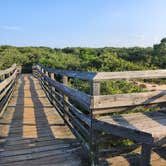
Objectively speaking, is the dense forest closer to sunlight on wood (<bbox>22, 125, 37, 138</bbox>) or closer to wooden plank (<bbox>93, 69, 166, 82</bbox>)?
sunlight on wood (<bbox>22, 125, 37, 138</bbox>)

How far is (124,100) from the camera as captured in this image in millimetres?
3541

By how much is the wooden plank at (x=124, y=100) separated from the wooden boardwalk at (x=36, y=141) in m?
1.02

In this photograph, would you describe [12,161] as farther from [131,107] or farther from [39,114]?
[39,114]

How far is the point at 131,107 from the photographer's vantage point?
→ 3678 mm

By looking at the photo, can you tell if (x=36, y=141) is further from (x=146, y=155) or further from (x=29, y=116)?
(x=146, y=155)

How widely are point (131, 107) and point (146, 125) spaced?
592mm

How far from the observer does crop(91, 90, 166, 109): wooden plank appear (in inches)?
137

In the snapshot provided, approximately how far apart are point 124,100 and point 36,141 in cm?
212

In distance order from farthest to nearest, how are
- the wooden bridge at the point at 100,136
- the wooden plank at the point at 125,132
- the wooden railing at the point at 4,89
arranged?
1. the wooden railing at the point at 4,89
2. the wooden bridge at the point at 100,136
3. the wooden plank at the point at 125,132

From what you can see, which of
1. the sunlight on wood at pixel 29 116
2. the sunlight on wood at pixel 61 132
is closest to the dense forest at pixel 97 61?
the sunlight on wood at pixel 29 116

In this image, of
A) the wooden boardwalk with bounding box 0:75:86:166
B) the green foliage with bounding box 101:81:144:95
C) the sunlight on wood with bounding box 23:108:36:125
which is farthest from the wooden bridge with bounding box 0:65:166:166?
the green foliage with bounding box 101:81:144:95

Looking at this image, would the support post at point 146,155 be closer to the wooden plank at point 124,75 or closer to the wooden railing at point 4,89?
the wooden plank at point 124,75

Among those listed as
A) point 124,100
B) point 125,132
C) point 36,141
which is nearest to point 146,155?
point 125,132

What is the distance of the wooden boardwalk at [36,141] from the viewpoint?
4035 mm
